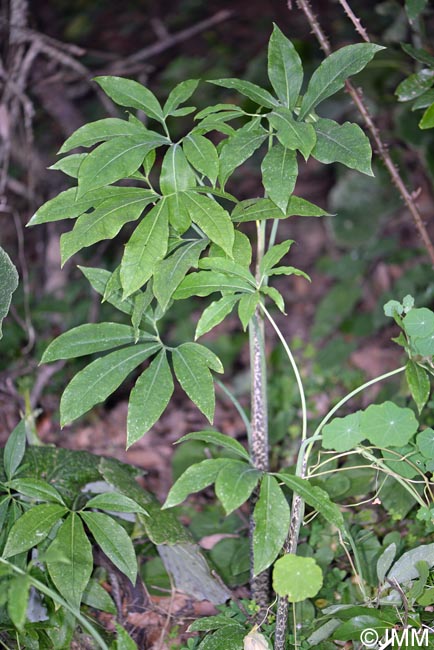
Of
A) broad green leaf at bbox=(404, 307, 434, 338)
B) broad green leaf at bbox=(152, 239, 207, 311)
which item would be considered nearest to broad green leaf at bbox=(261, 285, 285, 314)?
broad green leaf at bbox=(152, 239, 207, 311)

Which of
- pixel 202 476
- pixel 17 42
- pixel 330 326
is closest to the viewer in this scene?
pixel 202 476

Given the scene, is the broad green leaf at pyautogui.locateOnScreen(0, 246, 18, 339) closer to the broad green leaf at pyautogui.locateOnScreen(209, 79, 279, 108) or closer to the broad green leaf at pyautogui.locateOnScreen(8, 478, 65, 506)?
the broad green leaf at pyautogui.locateOnScreen(8, 478, 65, 506)

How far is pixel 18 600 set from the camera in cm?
100

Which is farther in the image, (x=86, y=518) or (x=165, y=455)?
(x=165, y=455)

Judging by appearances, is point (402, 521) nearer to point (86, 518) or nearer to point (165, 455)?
point (86, 518)

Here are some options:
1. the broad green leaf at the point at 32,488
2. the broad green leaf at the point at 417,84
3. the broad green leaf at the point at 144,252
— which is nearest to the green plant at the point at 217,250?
the broad green leaf at the point at 144,252

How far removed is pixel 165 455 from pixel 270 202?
1.41m

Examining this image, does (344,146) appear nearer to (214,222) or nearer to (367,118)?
(214,222)

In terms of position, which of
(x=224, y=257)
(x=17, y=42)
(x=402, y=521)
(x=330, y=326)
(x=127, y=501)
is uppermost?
(x=17, y=42)

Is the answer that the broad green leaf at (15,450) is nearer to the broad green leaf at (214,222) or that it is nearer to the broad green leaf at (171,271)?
the broad green leaf at (171,271)

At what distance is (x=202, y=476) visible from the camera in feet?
3.90

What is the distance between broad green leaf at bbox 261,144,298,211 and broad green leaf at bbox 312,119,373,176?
54 millimetres

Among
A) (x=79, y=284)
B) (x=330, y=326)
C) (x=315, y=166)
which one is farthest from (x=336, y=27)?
(x=79, y=284)

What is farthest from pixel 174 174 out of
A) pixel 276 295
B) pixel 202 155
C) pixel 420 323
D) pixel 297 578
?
pixel 297 578
